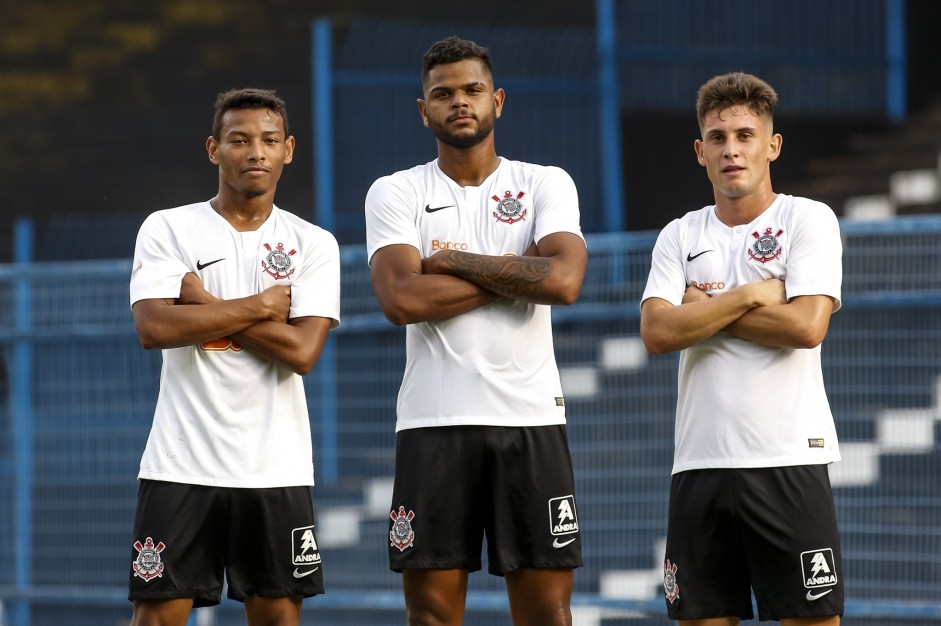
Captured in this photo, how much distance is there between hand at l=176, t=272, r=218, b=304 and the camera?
448cm

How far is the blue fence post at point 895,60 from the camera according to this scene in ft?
34.1

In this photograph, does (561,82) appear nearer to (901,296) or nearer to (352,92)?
(352,92)

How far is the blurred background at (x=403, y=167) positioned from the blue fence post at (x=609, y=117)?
23mm

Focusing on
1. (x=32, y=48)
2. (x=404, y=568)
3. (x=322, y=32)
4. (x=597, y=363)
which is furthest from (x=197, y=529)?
(x=32, y=48)

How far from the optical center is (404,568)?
14.5 feet

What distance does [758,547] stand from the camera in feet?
13.9

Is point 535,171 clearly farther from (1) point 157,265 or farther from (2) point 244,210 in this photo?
(1) point 157,265

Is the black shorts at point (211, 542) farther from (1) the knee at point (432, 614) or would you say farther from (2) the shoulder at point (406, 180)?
(2) the shoulder at point (406, 180)

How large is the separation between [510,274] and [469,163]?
0.46m

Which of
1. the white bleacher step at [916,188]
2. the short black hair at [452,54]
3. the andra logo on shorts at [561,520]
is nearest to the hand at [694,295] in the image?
the andra logo on shorts at [561,520]

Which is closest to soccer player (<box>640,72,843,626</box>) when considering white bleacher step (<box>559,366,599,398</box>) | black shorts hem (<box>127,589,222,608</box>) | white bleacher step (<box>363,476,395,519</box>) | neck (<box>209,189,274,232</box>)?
neck (<box>209,189,274,232</box>)

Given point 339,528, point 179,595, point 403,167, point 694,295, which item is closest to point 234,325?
point 179,595

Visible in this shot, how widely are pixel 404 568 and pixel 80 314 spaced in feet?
13.1

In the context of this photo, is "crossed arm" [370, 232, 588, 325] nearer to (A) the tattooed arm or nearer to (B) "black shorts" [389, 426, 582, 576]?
(A) the tattooed arm
